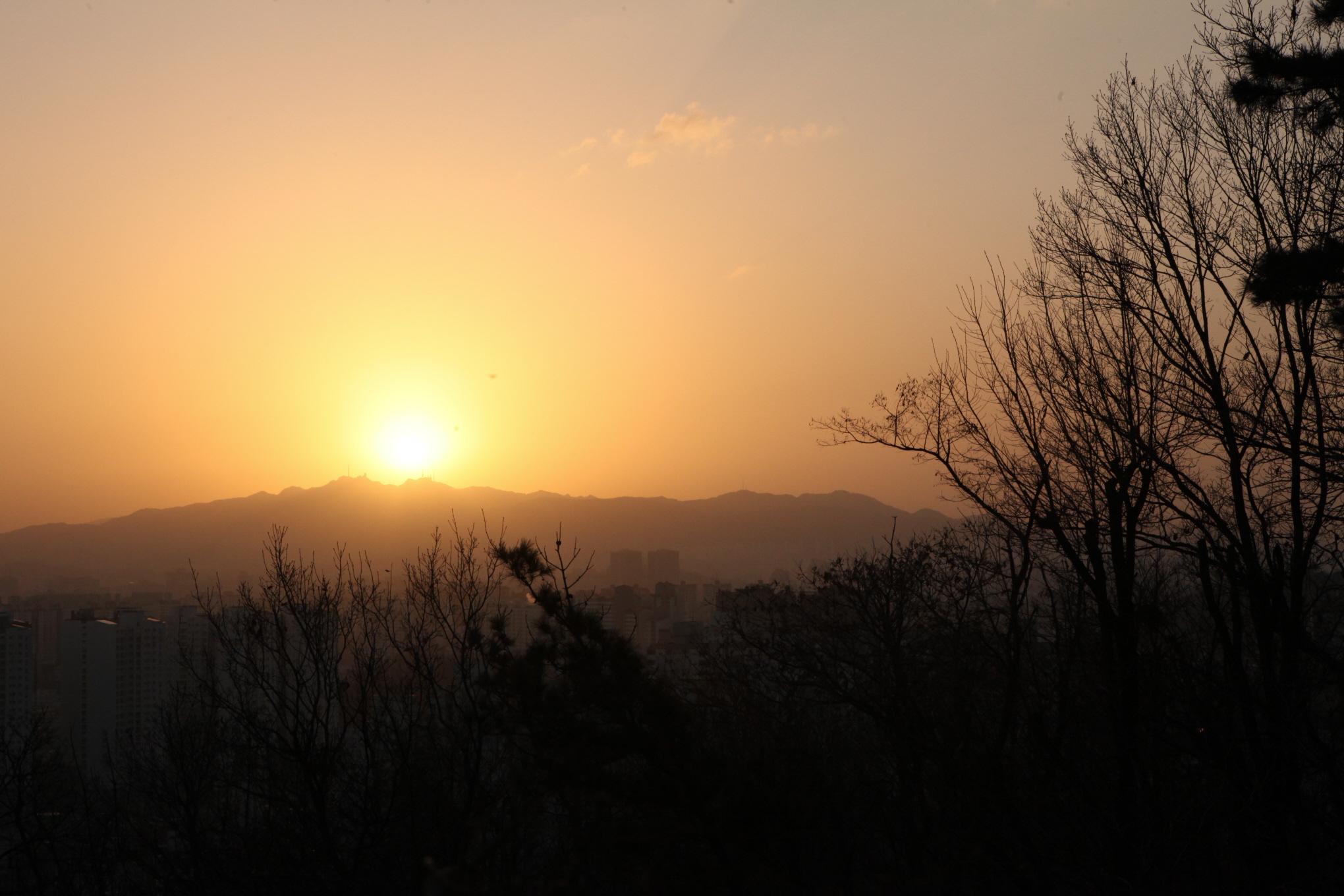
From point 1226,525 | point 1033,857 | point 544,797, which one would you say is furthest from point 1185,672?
point 544,797

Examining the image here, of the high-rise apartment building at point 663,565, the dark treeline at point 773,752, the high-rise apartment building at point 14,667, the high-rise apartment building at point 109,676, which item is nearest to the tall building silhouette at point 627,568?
the high-rise apartment building at point 663,565

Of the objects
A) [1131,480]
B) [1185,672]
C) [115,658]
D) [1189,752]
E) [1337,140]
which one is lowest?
[115,658]

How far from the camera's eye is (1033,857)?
255 inches

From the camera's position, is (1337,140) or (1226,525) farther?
(1226,525)

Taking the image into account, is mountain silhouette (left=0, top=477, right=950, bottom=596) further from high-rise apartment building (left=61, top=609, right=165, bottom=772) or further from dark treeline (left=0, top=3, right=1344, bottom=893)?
dark treeline (left=0, top=3, right=1344, bottom=893)

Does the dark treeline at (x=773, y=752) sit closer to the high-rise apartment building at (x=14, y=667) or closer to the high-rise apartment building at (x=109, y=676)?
the high-rise apartment building at (x=14, y=667)

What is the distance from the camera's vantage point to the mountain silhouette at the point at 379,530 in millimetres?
50031

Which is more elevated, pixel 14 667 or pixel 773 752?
pixel 773 752

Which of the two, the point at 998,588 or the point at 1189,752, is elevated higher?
the point at 998,588

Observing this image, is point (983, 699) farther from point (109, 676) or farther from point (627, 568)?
point (627, 568)

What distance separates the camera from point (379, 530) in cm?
4650

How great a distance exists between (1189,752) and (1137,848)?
1.00 metres

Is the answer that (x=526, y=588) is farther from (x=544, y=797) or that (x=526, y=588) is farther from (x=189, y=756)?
(x=189, y=756)

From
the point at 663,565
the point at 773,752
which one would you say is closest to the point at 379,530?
the point at 663,565
